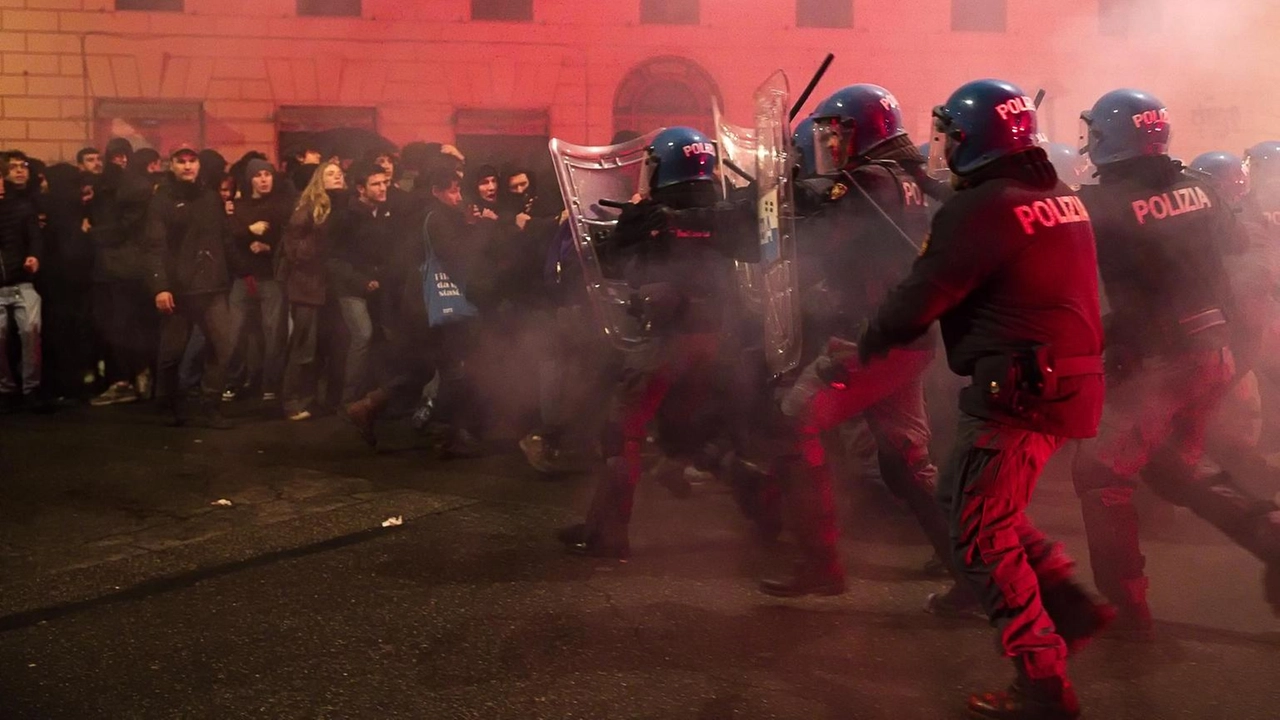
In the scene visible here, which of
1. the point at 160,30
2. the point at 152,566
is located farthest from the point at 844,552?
the point at 160,30

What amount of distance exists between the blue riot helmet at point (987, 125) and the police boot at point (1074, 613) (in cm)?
105

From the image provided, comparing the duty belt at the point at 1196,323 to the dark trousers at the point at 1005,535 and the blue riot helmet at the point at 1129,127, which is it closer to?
the blue riot helmet at the point at 1129,127

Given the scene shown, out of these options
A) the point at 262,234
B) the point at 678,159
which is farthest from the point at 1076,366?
the point at 262,234

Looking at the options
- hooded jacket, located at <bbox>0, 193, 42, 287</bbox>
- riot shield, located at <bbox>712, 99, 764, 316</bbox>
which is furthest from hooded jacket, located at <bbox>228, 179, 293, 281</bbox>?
riot shield, located at <bbox>712, 99, 764, 316</bbox>

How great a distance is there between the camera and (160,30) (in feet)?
47.0

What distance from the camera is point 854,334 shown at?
3.94 meters

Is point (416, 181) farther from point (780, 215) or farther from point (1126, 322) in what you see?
point (1126, 322)

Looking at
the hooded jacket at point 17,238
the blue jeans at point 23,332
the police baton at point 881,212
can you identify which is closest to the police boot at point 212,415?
the blue jeans at point 23,332

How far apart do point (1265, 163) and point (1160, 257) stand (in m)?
2.76

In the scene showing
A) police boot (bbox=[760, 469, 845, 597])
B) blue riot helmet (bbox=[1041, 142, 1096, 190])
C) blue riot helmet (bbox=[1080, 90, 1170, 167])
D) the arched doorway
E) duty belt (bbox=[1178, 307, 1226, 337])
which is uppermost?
the arched doorway

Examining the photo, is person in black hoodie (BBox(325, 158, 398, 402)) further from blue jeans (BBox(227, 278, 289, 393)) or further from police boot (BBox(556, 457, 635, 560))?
police boot (BBox(556, 457, 635, 560))

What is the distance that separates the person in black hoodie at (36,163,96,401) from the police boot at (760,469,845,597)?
6.26 metres

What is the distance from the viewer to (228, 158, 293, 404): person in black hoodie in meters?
7.96

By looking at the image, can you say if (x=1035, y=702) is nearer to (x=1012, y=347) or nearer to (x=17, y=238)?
(x=1012, y=347)
